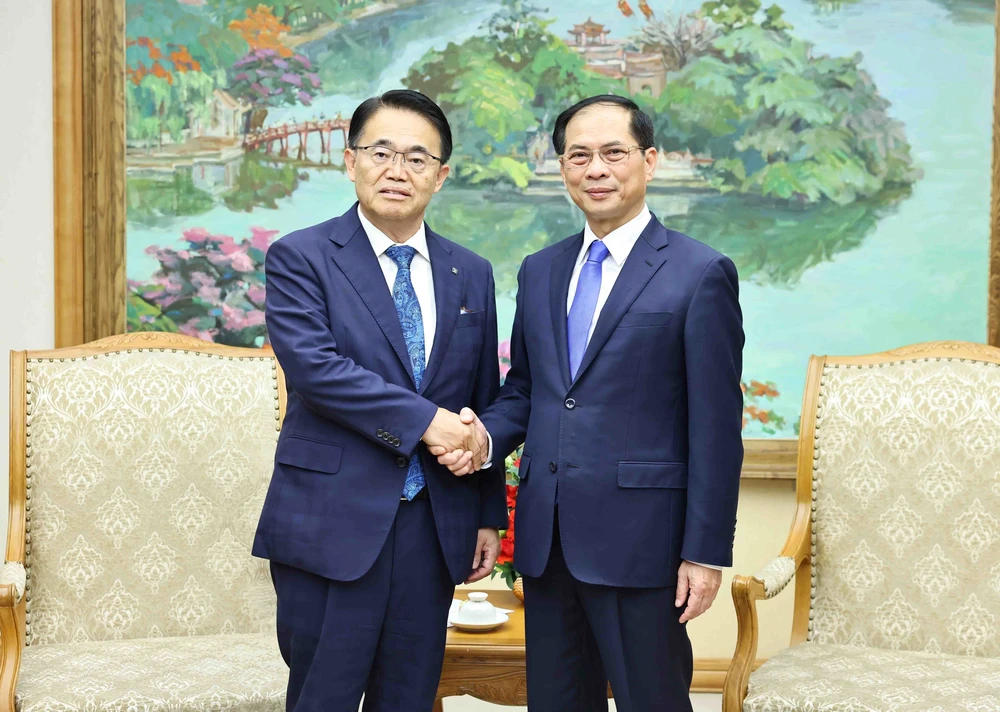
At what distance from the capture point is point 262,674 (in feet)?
6.99

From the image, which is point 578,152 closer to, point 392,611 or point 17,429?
point 392,611

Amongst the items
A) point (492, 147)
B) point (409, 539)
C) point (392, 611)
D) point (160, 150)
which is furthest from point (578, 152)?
point (160, 150)

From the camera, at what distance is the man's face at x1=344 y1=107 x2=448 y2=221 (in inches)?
73.6

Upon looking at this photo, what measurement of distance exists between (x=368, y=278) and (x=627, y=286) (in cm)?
50

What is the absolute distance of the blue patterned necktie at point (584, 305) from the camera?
1.90 meters

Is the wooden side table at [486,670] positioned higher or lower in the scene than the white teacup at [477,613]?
lower

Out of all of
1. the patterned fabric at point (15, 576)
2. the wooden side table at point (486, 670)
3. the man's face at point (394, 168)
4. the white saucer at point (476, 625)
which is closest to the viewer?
the man's face at point (394, 168)

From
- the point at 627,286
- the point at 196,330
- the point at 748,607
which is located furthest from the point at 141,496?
the point at 748,607

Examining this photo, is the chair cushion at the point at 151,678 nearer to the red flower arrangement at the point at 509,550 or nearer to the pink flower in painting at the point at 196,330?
the red flower arrangement at the point at 509,550

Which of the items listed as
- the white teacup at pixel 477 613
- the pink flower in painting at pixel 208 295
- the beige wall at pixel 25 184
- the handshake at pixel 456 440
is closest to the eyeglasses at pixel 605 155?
the handshake at pixel 456 440

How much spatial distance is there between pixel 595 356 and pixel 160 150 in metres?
1.99

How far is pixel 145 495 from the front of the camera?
8.16ft

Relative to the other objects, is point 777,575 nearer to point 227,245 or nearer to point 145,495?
point 145,495

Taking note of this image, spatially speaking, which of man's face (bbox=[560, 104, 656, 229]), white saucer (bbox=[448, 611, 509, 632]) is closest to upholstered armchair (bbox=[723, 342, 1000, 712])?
white saucer (bbox=[448, 611, 509, 632])
